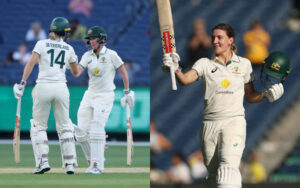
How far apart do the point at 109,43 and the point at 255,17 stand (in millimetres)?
4809

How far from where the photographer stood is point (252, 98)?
5742 mm

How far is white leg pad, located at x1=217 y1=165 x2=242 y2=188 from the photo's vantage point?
5.34 metres

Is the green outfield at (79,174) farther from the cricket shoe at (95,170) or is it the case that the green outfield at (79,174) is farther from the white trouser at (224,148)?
the white trouser at (224,148)

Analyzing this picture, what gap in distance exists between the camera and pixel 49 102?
8125 millimetres

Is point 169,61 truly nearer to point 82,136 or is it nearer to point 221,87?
point 221,87

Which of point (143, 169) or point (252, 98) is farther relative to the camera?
point (143, 169)

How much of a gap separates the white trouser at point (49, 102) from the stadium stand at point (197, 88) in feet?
13.7

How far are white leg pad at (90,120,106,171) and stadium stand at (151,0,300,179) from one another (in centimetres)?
396

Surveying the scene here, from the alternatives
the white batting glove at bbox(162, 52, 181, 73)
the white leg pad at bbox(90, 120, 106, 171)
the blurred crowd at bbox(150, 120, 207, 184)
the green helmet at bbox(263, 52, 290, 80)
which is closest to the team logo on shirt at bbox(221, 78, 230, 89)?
the white batting glove at bbox(162, 52, 181, 73)

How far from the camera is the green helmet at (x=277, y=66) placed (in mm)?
5922

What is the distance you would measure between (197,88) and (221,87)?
801cm

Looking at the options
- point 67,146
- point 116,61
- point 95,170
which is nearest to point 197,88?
point 116,61

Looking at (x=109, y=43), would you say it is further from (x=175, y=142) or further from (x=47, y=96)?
(x=47, y=96)

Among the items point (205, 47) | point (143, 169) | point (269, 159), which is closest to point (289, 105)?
point (269, 159)
